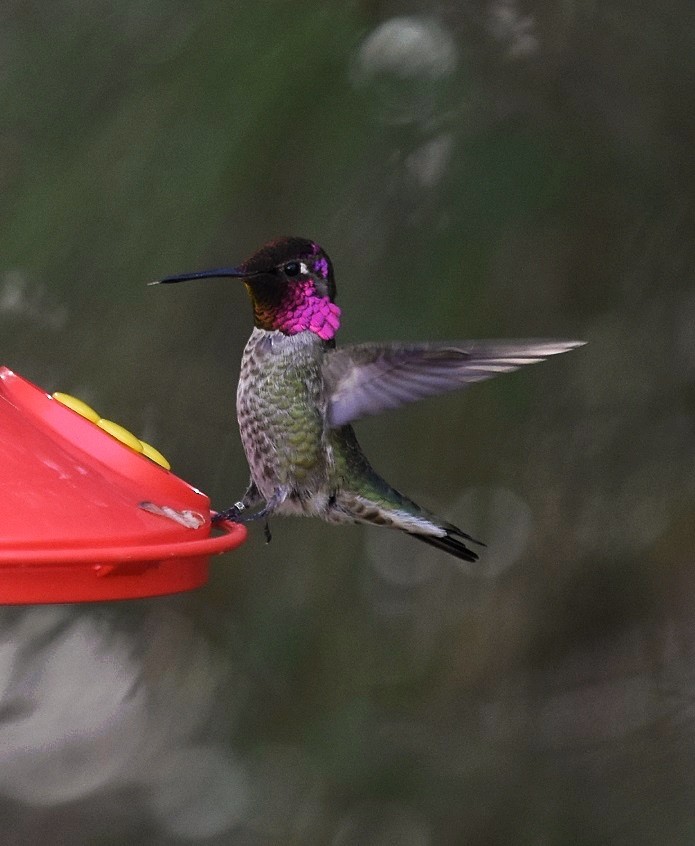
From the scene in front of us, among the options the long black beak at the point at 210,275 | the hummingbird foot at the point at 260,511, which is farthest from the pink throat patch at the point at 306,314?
the hummingbird foot at the point at 260,511

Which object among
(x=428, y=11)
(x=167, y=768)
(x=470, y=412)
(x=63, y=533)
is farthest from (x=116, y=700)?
(x=63, y=533)

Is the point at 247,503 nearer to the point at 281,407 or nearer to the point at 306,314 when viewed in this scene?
the point at 281,407

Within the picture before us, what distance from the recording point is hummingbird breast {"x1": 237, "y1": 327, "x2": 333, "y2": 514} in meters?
2.06

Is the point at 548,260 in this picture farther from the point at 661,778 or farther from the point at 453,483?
the point at 661,778

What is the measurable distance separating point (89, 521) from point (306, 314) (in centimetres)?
71

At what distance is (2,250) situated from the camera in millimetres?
2551

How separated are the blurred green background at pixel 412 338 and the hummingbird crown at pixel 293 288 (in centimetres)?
53

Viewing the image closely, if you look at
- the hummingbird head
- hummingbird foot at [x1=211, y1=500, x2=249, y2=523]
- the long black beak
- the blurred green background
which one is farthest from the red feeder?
the blurred green background

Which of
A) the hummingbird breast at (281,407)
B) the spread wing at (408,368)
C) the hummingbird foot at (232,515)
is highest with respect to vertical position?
the spread wing at (408,368)

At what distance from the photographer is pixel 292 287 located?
79.7 inches

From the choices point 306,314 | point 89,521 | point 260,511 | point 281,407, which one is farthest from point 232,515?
point 89,521

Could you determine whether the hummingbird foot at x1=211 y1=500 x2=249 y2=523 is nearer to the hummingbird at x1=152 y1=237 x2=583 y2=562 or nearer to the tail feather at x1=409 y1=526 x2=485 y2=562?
the hummingbird at x1=152 y1=237 x2=583 y2=562

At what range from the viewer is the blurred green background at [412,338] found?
262 cm

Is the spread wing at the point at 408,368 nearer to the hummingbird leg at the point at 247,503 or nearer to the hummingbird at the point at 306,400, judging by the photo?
the hummingbird at the point at 306,400
